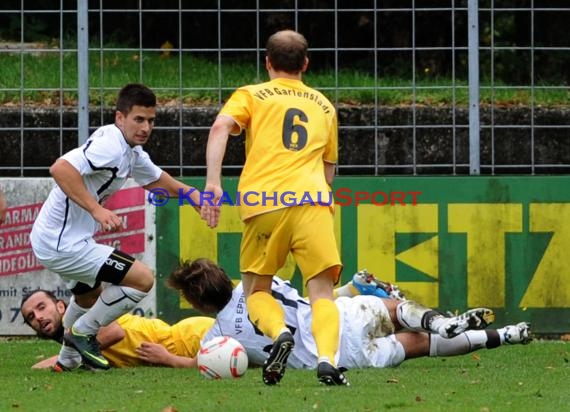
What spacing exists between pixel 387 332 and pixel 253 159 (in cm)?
177

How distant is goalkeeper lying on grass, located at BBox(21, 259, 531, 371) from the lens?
31.4ft

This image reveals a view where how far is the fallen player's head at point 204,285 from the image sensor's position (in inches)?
379

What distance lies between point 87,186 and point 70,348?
0.98 metres

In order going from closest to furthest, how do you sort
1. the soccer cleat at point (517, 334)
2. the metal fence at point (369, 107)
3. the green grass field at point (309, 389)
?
the green grass field at point (309, 389), the soccer cleat at point (517, 334), the metal fence at point (369, 107)

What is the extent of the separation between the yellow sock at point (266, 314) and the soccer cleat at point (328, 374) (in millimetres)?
299

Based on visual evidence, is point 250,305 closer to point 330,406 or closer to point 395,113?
point 330,406

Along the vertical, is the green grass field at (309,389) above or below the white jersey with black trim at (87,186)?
below

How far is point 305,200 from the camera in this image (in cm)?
835

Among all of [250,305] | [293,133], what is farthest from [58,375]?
[293,133]

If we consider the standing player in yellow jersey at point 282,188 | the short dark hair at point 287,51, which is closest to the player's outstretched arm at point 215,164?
the standing player in yellow jersey at point 282,188

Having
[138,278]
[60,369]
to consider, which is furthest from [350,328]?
[60,369]

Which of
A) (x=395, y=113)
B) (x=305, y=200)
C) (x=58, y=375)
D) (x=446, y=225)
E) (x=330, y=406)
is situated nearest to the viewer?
(x=330, y=406)

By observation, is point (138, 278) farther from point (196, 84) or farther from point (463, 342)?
point (196, 84)

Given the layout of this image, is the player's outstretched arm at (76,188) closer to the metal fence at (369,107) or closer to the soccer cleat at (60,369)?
the soccer cleat at (60,369)
